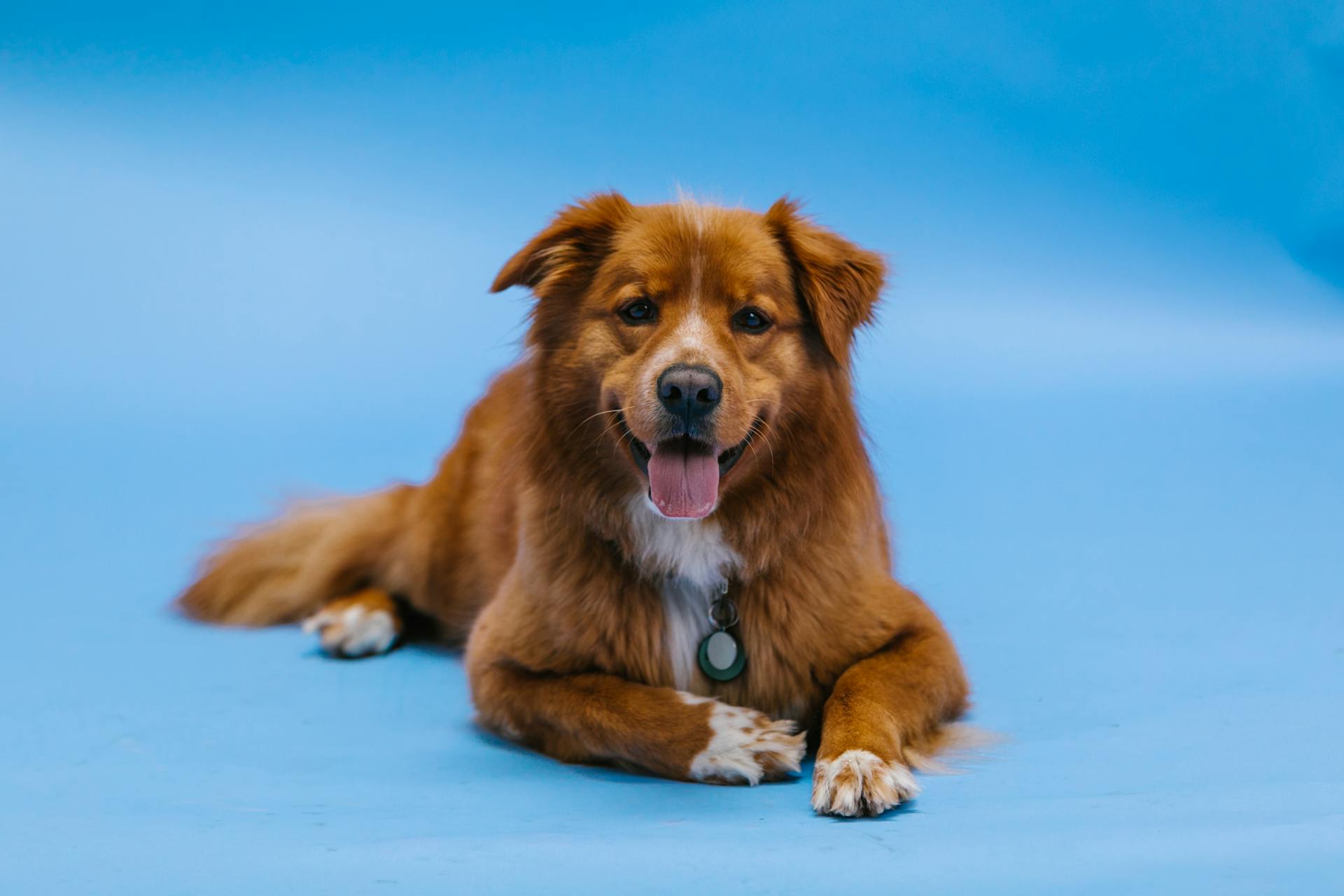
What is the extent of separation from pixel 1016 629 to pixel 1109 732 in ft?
4.45

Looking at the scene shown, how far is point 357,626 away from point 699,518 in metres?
2.21

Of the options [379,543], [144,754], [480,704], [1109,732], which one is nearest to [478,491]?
[379,543]

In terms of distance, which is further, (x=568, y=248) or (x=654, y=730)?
(x=568, y=248)

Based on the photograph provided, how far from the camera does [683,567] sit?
449 cm

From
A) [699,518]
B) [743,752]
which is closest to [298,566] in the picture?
[699,518]

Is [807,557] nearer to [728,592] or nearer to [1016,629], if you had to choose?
[728,592]

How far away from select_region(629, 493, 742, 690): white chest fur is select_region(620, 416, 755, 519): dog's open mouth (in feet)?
0.61

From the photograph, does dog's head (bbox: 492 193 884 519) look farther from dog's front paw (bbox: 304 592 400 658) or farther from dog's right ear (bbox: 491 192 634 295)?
dog's front paw (bbox: 304 592 400 658)

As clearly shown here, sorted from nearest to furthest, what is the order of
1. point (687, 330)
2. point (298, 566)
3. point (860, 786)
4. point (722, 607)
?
1. point (860, 786)
2. point (687, 330)
3. point (722, 607)
4. point (298, 566)

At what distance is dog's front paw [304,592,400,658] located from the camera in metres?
5.96

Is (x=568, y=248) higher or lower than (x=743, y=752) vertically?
higher

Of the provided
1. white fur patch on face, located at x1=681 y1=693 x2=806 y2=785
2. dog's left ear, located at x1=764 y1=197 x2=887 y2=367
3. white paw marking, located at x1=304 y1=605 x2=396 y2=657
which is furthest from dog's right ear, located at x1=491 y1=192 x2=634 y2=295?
white paw marking, located at x1=304 y1=605 x2=396 y2=657

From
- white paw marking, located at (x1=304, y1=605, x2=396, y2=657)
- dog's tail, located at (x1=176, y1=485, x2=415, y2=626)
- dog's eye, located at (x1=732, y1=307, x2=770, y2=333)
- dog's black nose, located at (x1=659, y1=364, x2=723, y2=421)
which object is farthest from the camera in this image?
dog's tail, located at (x1=176, y1=485, x2=415, y2=626)

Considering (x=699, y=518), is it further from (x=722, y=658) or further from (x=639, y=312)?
(x=639, y=312)
